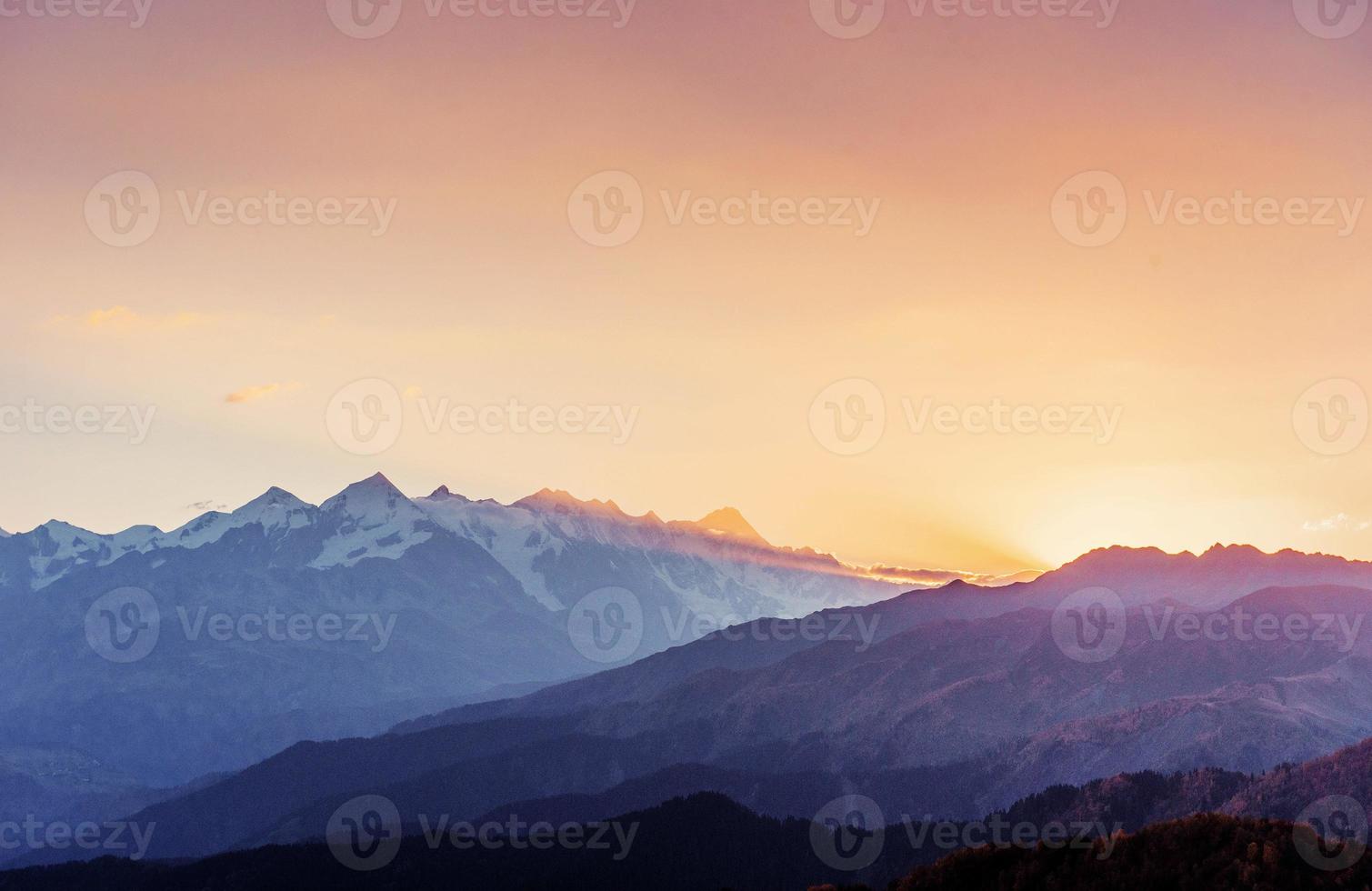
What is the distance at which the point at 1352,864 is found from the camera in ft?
399

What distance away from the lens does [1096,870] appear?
436 ft

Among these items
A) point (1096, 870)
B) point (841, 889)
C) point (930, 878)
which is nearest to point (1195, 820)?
point (1096, 870)

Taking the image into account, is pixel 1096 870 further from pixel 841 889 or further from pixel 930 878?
pixel 841 889

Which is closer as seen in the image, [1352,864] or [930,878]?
[1352,864]

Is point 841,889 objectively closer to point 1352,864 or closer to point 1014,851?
point 1014,851

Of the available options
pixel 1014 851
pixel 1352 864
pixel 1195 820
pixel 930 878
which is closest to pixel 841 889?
pixel 930 878

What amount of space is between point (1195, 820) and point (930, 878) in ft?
85.4

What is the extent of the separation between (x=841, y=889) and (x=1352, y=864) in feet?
145

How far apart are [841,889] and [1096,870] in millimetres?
23720

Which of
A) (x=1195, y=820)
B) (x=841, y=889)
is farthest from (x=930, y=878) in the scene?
(x=1195, y=820)

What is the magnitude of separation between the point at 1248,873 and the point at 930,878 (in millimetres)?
28629

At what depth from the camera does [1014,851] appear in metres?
140

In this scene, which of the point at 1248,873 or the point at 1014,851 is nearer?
the point at 1248,873

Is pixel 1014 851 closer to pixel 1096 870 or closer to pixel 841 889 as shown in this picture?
pixel 1096 870
